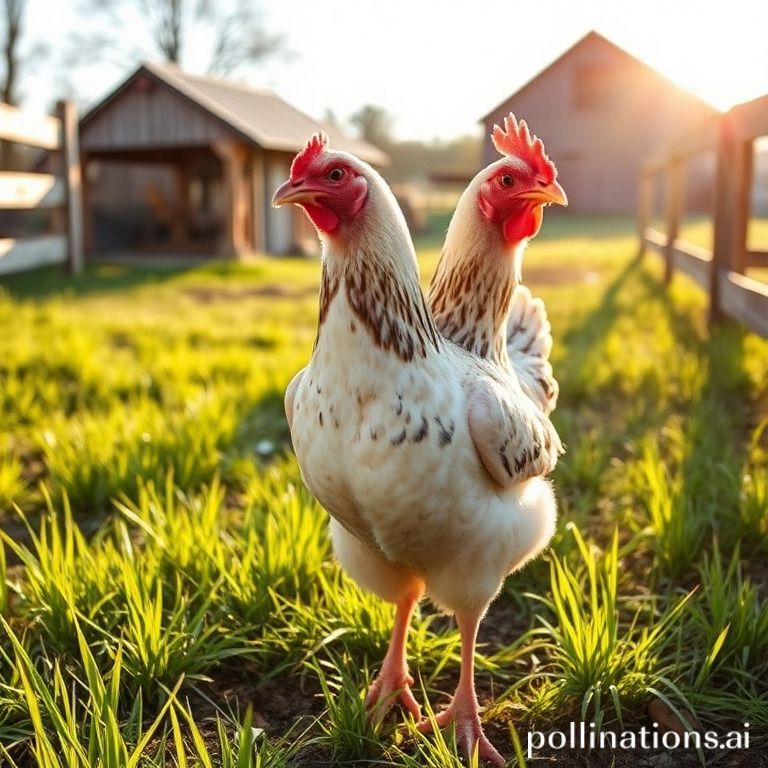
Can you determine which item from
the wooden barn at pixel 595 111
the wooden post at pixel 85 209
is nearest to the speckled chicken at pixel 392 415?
the wooden barn at pixel 595 111

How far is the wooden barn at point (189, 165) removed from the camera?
1326cm

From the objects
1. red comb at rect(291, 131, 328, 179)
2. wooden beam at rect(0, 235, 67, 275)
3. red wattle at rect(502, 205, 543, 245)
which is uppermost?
red comb at rect(291, 131, 328, 179)

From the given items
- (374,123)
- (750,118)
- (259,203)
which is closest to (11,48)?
(259,203)

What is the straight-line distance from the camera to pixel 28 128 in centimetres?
703

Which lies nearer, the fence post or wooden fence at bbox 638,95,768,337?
wooden fence at bbox 638,95,768,337

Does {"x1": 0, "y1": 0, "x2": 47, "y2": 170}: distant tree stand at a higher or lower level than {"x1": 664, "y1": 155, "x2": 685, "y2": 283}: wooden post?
higher

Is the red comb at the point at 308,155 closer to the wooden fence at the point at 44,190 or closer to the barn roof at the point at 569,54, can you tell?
the barn roof at the point at 569,54

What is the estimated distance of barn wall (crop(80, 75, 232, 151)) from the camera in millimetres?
13281

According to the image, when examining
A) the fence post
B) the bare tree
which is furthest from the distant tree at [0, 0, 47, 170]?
the fence post

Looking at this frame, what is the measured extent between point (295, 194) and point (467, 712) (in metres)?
1.29

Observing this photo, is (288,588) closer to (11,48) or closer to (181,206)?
(181,206)

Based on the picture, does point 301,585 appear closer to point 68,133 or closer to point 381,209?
point 381,209

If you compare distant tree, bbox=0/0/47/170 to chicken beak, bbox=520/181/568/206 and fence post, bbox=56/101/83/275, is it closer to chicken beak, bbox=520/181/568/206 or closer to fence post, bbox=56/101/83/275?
fence post, bbox=56/101/83/275

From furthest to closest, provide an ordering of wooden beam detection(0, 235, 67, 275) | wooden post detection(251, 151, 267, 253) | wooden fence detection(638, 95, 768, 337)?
wooden post detection(251, 151, 267, 253) → wooden beam detection(0, 235, 67, 275) → wooden fence detection(638, 95, 768, 337)
